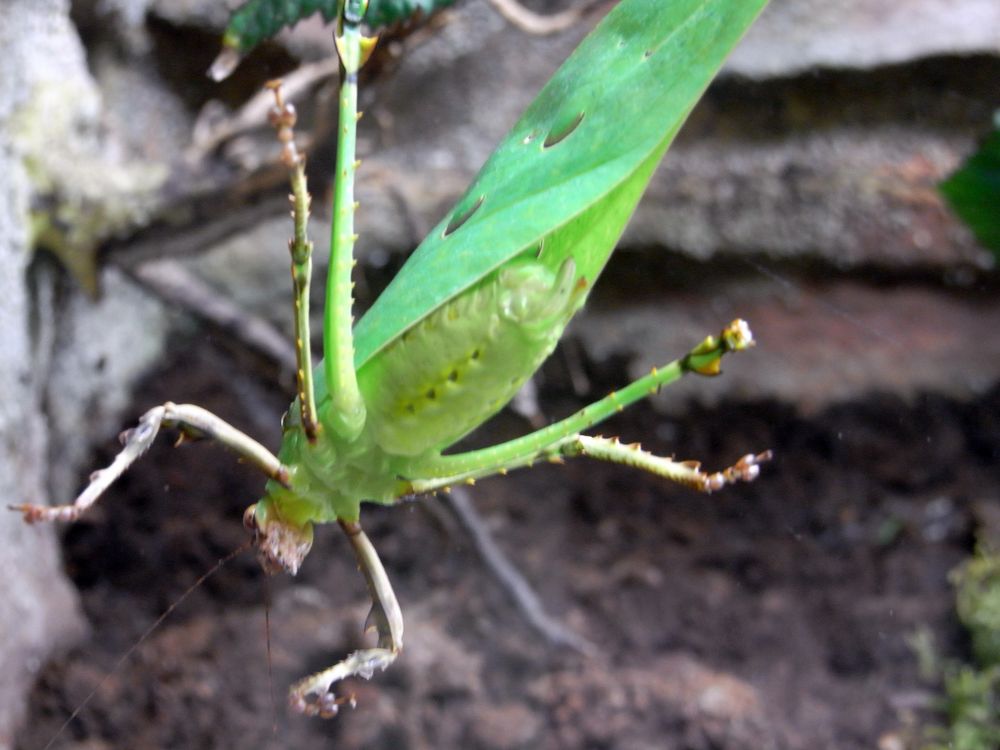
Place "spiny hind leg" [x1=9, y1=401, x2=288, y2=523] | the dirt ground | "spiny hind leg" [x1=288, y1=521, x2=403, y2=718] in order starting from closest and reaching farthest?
"spiny hind leg" [x1=9, y1=401, x2=288, y2=523], "spiny hind leg" [x1=288, y1=521, x2=403, y2=718], the dirt ground

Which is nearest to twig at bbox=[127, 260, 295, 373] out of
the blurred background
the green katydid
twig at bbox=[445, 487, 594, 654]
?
the blurred background

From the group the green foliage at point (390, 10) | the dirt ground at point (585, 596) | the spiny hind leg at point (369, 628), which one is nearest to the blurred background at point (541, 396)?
the dirt ground at point (585, 596)

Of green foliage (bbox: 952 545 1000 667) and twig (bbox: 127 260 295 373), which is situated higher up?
twig (bbox: 127 260 295 373)

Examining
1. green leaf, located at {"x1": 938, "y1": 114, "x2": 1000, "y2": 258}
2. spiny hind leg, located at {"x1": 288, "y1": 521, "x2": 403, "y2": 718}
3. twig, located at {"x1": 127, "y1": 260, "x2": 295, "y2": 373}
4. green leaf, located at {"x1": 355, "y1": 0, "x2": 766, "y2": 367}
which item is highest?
green leaf, located at {"x1": 355, "y1": 0, "x2": 766, "y2": 367}

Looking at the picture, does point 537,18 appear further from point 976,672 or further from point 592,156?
point 976,672

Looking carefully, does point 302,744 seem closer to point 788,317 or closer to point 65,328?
point 65,328

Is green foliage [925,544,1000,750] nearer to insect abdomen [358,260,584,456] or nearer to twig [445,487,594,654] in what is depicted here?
twig [445,487,594,654]

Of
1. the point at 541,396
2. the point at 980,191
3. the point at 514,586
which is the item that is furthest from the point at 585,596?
the point at 980,191

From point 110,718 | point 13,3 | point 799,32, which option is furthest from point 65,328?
point 799,32
